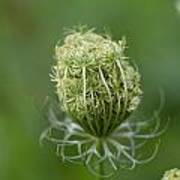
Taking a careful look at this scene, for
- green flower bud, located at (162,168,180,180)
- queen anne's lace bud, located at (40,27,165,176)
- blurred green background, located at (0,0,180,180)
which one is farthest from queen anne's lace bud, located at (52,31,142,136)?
blurred green background, located at (0,0,180,180)

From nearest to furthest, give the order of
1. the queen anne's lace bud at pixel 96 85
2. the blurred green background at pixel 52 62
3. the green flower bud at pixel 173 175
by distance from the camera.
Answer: the green flower bud at pixel 173 175
the queen anne's lace bud at pixel 96 85
the blurred green background at pixel 52 62

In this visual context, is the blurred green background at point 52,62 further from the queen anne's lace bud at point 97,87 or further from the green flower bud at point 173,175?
the green flower bud at point 173,175

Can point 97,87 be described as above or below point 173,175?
above

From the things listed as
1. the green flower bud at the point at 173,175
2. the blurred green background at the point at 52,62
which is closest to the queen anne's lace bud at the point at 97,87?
the green flower bud at the point at 173,175

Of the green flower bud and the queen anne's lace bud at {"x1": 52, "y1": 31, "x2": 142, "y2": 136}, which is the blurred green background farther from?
the green flower bud

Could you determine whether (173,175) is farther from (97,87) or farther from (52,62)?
(52,62)

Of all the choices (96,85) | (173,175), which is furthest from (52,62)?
(173,175)
